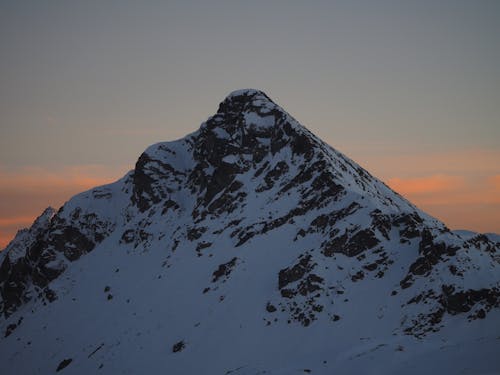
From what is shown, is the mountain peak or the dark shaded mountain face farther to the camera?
the mountain peak

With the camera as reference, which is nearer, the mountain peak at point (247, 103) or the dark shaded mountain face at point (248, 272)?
the dark shaded mountain face at point (248, 272)

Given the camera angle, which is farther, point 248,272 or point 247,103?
point 247,103

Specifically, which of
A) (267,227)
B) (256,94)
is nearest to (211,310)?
(267,227)

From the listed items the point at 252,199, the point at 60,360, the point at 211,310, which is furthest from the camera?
the point at 252,199

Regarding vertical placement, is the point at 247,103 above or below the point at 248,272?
above

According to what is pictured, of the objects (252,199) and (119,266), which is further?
(119,266)

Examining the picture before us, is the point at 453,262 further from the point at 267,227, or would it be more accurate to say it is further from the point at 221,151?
the point at 221,151

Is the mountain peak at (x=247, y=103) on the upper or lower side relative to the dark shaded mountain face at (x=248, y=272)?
upper

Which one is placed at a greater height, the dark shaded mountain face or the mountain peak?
the mountain peak
